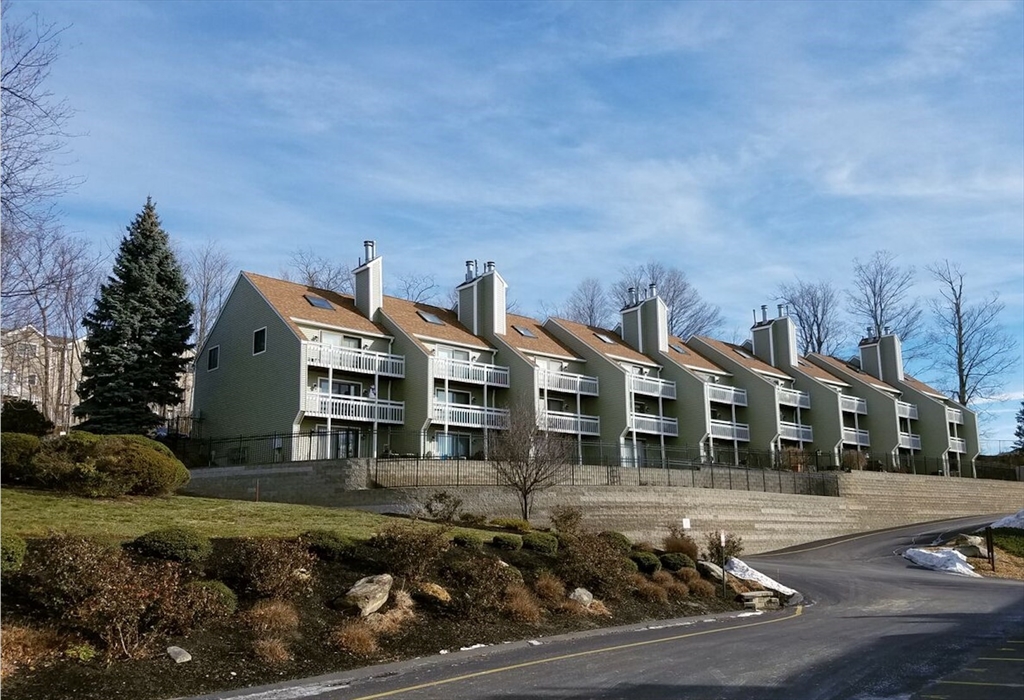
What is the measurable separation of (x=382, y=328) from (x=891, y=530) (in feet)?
Result: 81.2

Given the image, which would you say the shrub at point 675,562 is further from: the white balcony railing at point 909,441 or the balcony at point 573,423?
the white balcony railing at point 909,441

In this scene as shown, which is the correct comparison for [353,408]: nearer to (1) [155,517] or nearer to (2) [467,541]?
(2) [467,541]

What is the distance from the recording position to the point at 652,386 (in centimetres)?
4766

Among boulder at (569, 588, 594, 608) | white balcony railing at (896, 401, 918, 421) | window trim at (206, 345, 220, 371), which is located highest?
window trim at (206, 345, 220, 371)

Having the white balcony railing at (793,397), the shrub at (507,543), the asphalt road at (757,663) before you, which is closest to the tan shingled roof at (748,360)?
the white balcony railing at (793,397)

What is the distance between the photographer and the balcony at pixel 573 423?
140 feet

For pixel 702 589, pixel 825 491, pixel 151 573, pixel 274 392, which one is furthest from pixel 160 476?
pixel 825 491

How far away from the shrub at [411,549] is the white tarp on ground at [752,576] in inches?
386

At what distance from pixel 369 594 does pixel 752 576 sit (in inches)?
492

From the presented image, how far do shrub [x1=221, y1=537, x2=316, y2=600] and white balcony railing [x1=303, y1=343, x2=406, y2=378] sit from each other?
70.0ft

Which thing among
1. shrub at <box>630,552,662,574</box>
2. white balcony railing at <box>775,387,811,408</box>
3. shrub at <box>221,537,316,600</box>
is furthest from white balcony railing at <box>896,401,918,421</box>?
shrub at <box>221,537,316,600</box>

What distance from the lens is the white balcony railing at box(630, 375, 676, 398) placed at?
153 ft

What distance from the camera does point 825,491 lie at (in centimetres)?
4241

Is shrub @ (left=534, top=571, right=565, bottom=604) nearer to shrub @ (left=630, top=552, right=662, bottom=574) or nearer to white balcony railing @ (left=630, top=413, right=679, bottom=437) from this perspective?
shrub @ (left=630, top=552, right=662, bottom=574)
